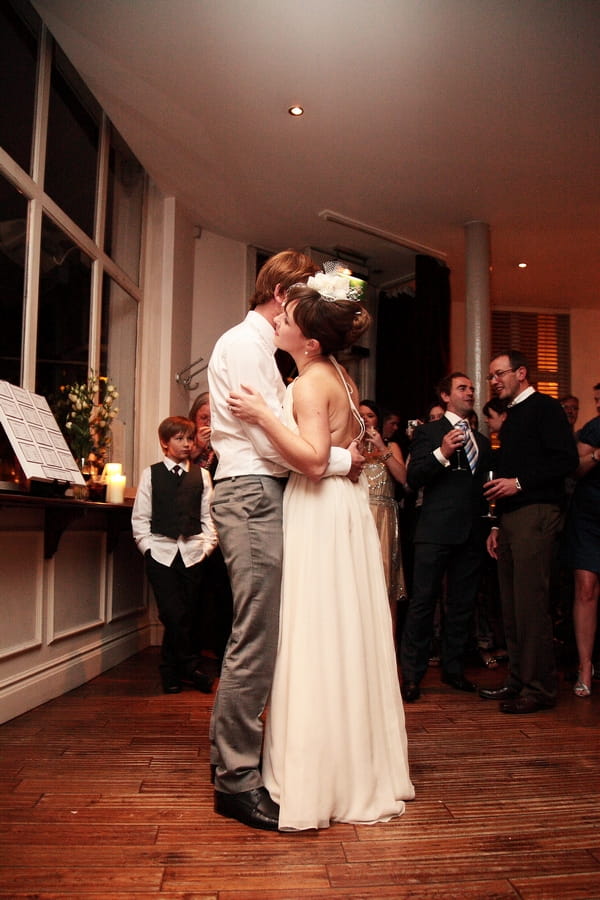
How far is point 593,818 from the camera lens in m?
2.11

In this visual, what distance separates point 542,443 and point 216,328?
11.3 ft

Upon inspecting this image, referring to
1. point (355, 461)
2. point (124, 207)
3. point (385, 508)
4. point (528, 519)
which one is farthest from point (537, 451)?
point (124, 207)

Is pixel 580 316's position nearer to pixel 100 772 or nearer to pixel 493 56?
pixel 493 56

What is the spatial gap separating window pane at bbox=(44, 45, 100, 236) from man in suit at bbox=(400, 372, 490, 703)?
234 cm

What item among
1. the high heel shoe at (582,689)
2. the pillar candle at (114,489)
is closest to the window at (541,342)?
the high heel shoe at (582,689)

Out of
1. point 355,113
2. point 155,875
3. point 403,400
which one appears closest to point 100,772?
point 155,875

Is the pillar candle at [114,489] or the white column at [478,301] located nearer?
the pillar candle at [114,489]

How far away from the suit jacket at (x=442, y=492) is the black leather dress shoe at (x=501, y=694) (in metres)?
0.75

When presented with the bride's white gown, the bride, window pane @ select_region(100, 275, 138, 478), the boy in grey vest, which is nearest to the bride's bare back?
the bride

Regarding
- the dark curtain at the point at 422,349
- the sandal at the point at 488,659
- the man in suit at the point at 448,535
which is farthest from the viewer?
the dark curtain at the point at 422,349

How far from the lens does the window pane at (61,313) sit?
3666 mm

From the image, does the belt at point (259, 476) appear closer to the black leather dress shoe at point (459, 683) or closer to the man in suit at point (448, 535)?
the man in suit at point (448, 535)

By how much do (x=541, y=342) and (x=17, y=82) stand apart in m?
6.44

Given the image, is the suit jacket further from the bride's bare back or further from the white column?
the white column
